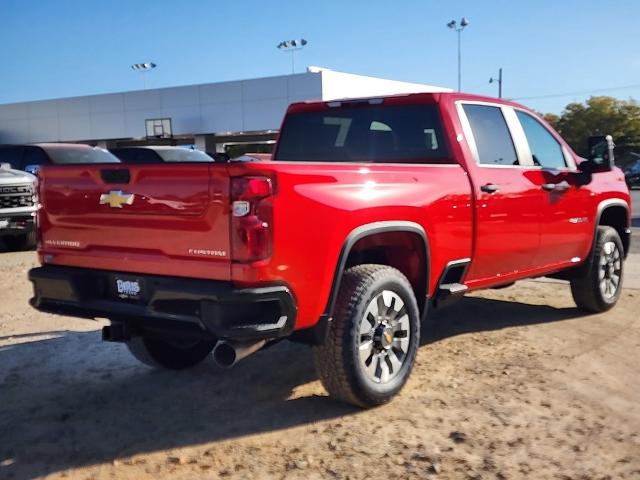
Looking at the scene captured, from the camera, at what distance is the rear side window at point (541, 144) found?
5848 millimetres

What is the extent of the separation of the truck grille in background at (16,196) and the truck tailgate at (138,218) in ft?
24.0

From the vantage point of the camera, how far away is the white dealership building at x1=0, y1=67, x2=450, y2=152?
137ft

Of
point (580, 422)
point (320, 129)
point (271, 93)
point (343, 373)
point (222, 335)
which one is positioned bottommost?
point (580, 422)

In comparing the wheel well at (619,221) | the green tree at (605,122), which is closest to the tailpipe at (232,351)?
the wheel well at (619,221)

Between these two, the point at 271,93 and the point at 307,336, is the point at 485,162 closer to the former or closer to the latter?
the point at 307,336

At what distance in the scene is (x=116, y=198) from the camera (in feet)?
12.9

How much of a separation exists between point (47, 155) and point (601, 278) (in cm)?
1026

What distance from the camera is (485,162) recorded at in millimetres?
5184

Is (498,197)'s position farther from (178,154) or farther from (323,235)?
(178,154)

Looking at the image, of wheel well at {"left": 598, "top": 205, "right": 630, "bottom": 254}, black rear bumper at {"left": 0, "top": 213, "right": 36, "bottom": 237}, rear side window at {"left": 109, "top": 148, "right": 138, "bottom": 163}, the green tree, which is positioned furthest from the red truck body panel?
the green tree

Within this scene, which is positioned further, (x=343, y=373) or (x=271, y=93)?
(x=271, y=93)

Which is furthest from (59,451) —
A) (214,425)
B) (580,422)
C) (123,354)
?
(580,422)

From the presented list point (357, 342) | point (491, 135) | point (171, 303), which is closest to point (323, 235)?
point (357, 342)

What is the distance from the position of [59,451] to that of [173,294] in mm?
1043
